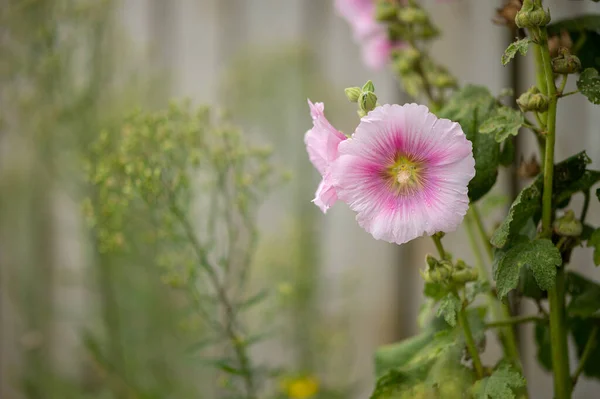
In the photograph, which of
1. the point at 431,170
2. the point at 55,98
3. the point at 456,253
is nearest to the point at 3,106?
the point at 55,98

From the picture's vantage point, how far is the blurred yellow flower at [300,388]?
102cm

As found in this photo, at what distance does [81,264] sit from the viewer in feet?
5.08

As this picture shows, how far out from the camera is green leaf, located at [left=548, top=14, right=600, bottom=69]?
547 millimetres

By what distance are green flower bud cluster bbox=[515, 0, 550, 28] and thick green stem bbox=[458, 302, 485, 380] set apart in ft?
0.72

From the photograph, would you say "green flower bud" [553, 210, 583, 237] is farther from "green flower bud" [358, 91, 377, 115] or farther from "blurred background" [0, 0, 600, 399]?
"blurred background" [0, 0, 600, 399]

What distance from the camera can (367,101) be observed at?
45 cm

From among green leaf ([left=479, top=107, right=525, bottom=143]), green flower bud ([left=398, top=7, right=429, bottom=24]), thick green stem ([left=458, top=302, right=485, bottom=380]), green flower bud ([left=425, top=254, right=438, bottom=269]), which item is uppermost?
green flower bud ([left=398, top=7, right=429, bottom=24])

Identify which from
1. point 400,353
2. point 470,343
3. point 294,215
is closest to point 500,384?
point 470,343

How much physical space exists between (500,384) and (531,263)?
0.33 feet

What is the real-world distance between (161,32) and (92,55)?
295mm

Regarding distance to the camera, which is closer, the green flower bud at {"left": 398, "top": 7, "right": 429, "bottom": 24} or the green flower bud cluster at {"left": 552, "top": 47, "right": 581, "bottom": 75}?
the green flower bud cluster at {"left": 552, "top": 47, "right": 581, "bottom": 75}

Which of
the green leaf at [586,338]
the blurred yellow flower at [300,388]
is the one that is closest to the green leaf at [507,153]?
the green leaf at [586,338]

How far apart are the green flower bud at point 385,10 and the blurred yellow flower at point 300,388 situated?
2.03 ft

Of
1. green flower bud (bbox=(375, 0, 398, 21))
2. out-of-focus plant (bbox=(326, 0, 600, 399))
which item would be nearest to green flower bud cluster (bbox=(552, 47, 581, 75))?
out-of-focus plant (bbox=(326, 0, 600, 399))
